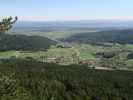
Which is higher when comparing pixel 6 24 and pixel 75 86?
pixel 6 24

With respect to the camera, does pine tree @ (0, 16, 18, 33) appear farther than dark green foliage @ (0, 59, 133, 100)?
No

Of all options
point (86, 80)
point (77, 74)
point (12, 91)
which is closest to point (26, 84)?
point (86, 80)

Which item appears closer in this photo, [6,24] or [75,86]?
[6,24]

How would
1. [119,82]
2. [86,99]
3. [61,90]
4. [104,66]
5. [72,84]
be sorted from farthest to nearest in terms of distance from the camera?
1. [104,66]
2. [119,82]
3. [72,84]
4. [61,90]
5. [86,99]

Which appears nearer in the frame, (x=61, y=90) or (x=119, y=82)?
(x=61, y=90)

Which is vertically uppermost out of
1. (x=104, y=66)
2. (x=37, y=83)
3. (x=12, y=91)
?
(x=12, y=91)

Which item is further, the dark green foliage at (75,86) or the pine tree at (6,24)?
the dark green foliage at (75,86)

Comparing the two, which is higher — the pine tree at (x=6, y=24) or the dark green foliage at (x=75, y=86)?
the pine tree at (x=6, y=24)

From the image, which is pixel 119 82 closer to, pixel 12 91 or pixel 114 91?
pixel 114 91

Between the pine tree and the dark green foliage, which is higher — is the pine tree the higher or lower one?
the higher one

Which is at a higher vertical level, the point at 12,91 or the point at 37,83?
the point at 12,91

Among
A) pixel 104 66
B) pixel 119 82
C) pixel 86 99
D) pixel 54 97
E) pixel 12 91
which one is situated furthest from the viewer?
pixel 104 66
